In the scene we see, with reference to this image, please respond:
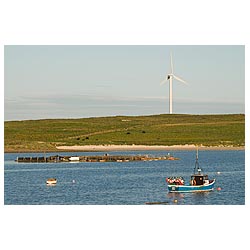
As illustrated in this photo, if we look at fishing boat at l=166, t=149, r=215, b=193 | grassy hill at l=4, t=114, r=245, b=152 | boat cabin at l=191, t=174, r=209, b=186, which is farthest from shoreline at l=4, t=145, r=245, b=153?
fishing boat at l=166, t=149, r=215, b=193

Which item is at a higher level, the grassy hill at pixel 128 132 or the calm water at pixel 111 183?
the grassy hill at pixel 128 132

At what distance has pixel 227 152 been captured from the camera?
338 ft

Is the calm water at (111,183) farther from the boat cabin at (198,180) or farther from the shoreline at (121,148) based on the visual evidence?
the shoreline at (121,148)

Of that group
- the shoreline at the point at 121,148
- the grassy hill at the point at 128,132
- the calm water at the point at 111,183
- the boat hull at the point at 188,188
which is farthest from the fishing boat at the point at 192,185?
the grassy hill at the point at 128,132

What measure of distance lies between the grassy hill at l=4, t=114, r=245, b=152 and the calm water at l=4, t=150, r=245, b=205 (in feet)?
101

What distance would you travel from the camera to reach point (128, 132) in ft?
397

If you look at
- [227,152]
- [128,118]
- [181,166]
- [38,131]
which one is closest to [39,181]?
[181,166]

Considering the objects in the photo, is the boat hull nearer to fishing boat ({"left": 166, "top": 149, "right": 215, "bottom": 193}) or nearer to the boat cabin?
fishing boat ({"left": 166, "top": 149, "right": 215, "bottom": 193})

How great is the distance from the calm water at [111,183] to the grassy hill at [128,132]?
101 feet

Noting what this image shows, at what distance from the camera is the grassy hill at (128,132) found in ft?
366

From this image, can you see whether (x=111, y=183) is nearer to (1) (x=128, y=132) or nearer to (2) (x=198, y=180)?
(2) (x=198, y=180)

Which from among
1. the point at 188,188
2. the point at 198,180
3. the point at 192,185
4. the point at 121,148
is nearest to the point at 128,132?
the point at 121,148

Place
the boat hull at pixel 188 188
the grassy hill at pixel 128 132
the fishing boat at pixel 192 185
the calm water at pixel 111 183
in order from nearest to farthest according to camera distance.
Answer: the calm water at pixel 111 183 → the boat hull at pixel 188 188 → the fishing boat at pixel 192 185 → the grassy hill at pixel 128 132

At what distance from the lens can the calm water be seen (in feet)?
144
